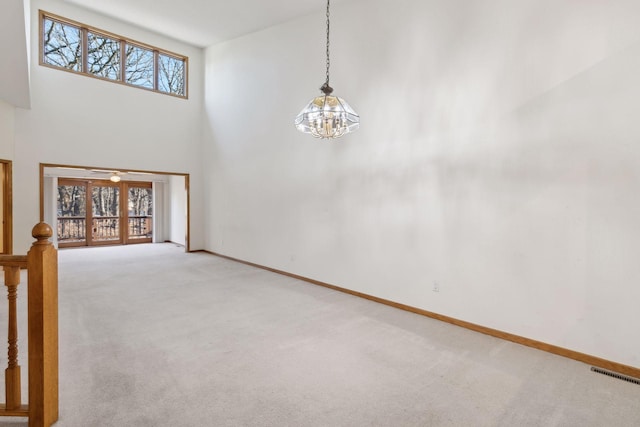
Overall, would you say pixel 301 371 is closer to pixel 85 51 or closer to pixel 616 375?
pixel 616 375

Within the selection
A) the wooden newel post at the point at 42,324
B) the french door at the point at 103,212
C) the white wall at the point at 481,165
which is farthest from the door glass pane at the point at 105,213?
the wooden newel post at the point at 42,324

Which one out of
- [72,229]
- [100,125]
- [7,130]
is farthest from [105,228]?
[7,130]

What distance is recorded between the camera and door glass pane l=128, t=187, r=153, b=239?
1028 centimetres

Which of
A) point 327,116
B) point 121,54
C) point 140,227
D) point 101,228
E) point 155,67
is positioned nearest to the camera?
point 327,116

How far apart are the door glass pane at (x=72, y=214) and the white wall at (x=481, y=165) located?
23.6 feet

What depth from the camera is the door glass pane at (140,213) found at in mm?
10281

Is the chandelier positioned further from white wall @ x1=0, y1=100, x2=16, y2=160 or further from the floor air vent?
white wall @ x1=0, y1=100, x2=16, y2=160

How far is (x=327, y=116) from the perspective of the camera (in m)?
3.14

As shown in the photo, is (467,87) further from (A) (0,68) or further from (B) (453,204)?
(A) (0,68)

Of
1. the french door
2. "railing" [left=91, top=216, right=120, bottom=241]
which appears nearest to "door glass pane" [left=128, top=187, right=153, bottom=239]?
the french door

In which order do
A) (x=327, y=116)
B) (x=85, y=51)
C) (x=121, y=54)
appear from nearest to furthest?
A: (x=327, y=116) → (x=85, y=51) → (x=121, y=54)

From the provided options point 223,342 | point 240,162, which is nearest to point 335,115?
point 223,342

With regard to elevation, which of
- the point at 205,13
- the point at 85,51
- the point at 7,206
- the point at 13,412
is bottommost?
the point at 13,412

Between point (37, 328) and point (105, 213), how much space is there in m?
9.41
